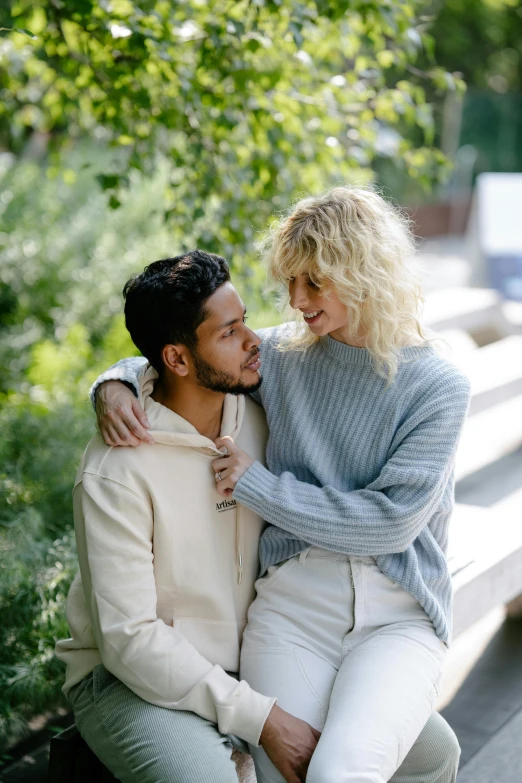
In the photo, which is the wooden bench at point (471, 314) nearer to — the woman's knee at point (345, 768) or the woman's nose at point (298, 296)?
the woman's nose at point (298, 296)

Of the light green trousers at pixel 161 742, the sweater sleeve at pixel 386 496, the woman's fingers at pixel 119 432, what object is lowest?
the light green trousers at pixel 161 742

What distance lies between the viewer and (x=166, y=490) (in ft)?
7.40

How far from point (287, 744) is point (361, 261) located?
1110 millimetres

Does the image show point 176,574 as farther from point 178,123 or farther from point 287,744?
point 178,123

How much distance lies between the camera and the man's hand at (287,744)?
82.2 inches

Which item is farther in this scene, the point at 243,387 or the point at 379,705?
the point at 243,387

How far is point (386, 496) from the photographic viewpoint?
7.38ft

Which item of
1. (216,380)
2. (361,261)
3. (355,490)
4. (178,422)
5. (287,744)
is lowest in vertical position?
(287,744)

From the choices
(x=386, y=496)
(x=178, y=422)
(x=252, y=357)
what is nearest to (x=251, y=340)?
(x=252, y=357)

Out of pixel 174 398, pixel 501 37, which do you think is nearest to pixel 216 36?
pixel 174 398

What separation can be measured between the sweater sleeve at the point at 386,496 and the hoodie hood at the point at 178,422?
14 centimetres

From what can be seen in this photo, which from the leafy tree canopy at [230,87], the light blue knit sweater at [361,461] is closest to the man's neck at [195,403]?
the light blue knit sweater at [361,461]

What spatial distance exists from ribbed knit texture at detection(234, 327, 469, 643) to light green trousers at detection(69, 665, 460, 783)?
283mm

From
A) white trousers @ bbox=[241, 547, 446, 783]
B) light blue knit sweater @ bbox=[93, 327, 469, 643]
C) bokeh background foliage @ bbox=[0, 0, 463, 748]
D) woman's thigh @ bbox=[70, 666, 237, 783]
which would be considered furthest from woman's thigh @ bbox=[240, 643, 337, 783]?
bokeh background foliage @ bbox=[0, 0, 463, 748]
